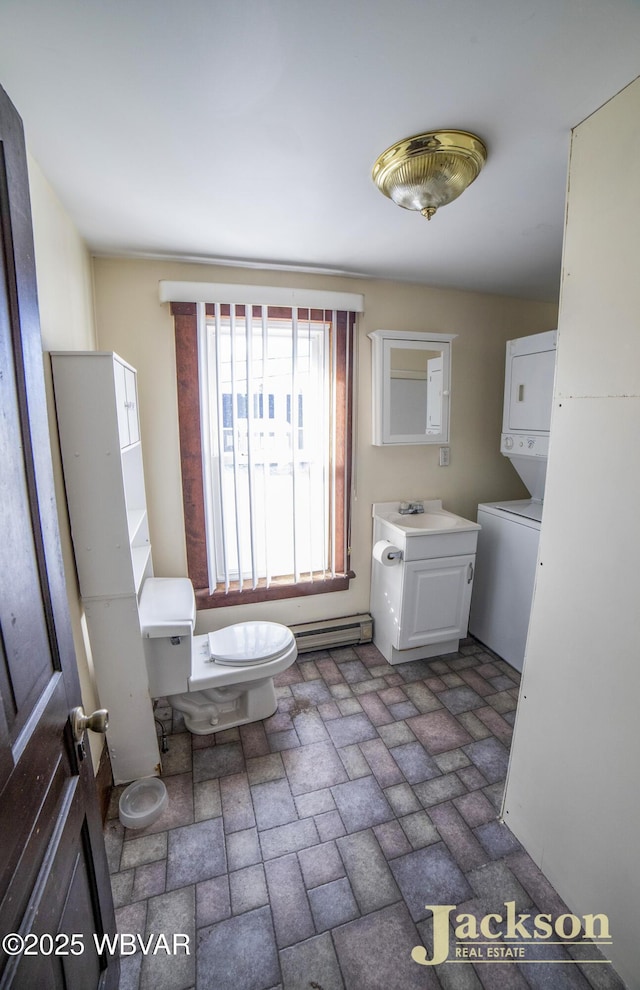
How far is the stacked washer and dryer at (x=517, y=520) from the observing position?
2260 mm

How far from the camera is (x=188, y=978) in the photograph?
1.09m

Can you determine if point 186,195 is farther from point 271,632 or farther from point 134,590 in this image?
point 271,632

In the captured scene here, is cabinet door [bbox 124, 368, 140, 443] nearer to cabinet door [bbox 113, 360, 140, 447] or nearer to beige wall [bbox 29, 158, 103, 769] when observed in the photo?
cabinet door [bbox 113, 360, 140, 447]

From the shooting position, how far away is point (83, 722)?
0.84 m

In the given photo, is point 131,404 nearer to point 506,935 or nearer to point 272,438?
point 272,438

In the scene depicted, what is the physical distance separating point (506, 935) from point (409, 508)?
1857 mm

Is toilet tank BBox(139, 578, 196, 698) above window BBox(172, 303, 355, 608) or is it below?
below

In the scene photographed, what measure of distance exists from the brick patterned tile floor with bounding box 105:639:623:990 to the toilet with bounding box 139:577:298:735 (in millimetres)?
111

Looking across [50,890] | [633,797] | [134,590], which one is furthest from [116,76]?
[633,797]

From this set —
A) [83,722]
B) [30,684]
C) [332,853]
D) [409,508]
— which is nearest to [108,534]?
[83,722]

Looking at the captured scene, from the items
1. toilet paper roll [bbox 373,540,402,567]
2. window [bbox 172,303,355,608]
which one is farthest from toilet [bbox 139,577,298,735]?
toilet paper roll [bbox 373,540,402,567]

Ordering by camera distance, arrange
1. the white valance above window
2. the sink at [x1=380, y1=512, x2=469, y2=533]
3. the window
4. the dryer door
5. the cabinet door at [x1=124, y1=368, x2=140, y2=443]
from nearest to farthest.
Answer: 1. the cabinet door at [x1=124, y1=368, x2=140, y2=443]
2. the white valance above window
3. the window
4. the dryer door
5. the sink at [x1=380, y1=512, x2=469, y2=533]

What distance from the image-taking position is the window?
2113 mm

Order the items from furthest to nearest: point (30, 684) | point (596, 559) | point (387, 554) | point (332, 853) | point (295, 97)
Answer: point (387, 554), point (332, 853), point (596, 559), point (295, 97), point (30, 684)
